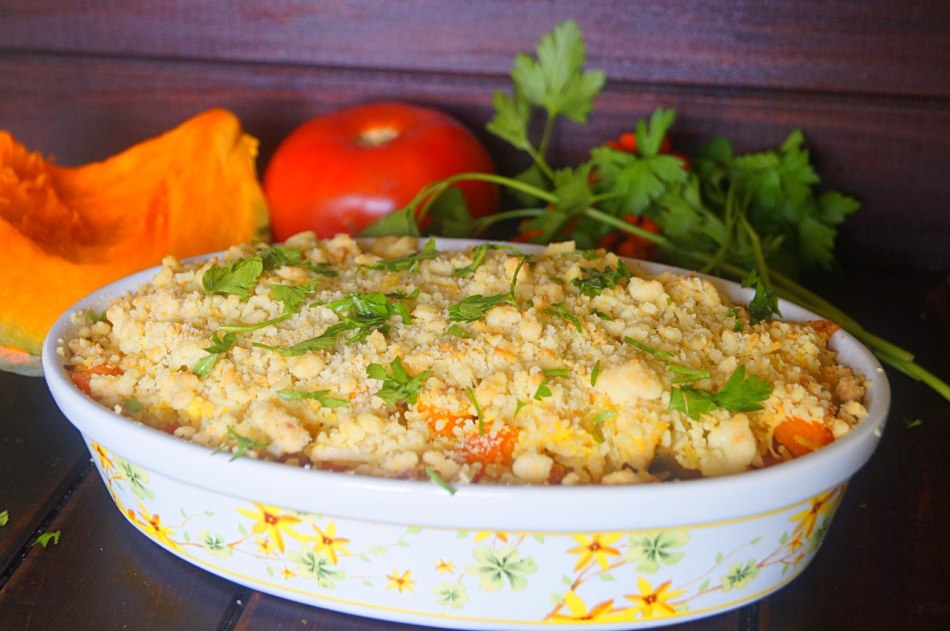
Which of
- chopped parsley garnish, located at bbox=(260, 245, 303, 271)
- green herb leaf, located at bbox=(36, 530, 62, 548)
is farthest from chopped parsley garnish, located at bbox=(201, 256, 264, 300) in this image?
green herb leaf, located at bbox=(36, 530, 62, 548)

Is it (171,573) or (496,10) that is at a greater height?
(496,10)

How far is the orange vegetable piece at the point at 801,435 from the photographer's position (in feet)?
2.24

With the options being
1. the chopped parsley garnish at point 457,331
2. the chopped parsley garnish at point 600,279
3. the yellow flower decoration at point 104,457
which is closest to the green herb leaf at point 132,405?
the yellow flower decoration at point 104,457

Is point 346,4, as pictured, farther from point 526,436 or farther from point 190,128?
point 526,436

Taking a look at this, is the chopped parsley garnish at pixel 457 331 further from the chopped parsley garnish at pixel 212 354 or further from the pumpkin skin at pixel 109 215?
the pumpkin skin at pixel 109 215

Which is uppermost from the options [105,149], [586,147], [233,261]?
[233,261]

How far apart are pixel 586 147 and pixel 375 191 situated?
1.26 feet

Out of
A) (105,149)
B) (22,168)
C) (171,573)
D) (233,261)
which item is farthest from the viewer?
(105,149)

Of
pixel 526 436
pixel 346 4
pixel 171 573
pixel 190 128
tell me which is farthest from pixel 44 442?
pixel 346 4

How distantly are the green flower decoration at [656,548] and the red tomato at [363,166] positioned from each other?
2.37 feet

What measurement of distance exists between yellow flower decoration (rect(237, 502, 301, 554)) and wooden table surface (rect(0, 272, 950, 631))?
96mm

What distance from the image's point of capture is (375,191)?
4.11 feet

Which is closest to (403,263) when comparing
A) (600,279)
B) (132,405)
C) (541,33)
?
(600,279)

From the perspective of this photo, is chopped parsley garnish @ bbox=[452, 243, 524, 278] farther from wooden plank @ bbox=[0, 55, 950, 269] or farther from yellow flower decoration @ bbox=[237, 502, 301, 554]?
wooden plank @ bbox=[0, 55, 950, 269]
